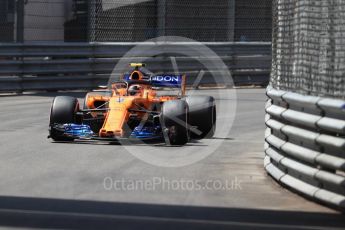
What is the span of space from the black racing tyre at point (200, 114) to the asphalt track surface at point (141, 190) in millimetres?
278

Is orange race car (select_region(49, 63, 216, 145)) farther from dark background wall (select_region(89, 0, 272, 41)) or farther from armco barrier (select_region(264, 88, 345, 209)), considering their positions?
dark background wall (select_region(89, 0, 272, 41))

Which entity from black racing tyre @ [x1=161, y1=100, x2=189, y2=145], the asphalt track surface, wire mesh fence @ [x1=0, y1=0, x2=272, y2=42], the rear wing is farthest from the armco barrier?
wire mesh fence @ [x1=0, y1=0, x2=272, y2=42]

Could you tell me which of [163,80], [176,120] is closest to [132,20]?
[163,80]

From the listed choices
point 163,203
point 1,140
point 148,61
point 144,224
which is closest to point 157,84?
point 1,140

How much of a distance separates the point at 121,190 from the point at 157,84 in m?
4.48

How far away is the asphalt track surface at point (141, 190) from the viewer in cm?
705

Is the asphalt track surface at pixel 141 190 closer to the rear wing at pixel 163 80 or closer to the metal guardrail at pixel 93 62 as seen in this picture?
the rear wing at pixel 163 80

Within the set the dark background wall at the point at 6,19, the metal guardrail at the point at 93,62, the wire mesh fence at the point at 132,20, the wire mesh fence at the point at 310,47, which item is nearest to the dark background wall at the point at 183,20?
the wire mesh fence at the point at 132,20

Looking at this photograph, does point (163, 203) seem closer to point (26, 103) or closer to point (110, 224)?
point (110, 224)

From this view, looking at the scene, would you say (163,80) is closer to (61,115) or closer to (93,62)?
(61,115)

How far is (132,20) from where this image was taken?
2153cm

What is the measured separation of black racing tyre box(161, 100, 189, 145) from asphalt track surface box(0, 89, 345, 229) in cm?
17

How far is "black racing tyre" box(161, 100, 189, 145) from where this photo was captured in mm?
11531

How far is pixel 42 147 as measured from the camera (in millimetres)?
11438
